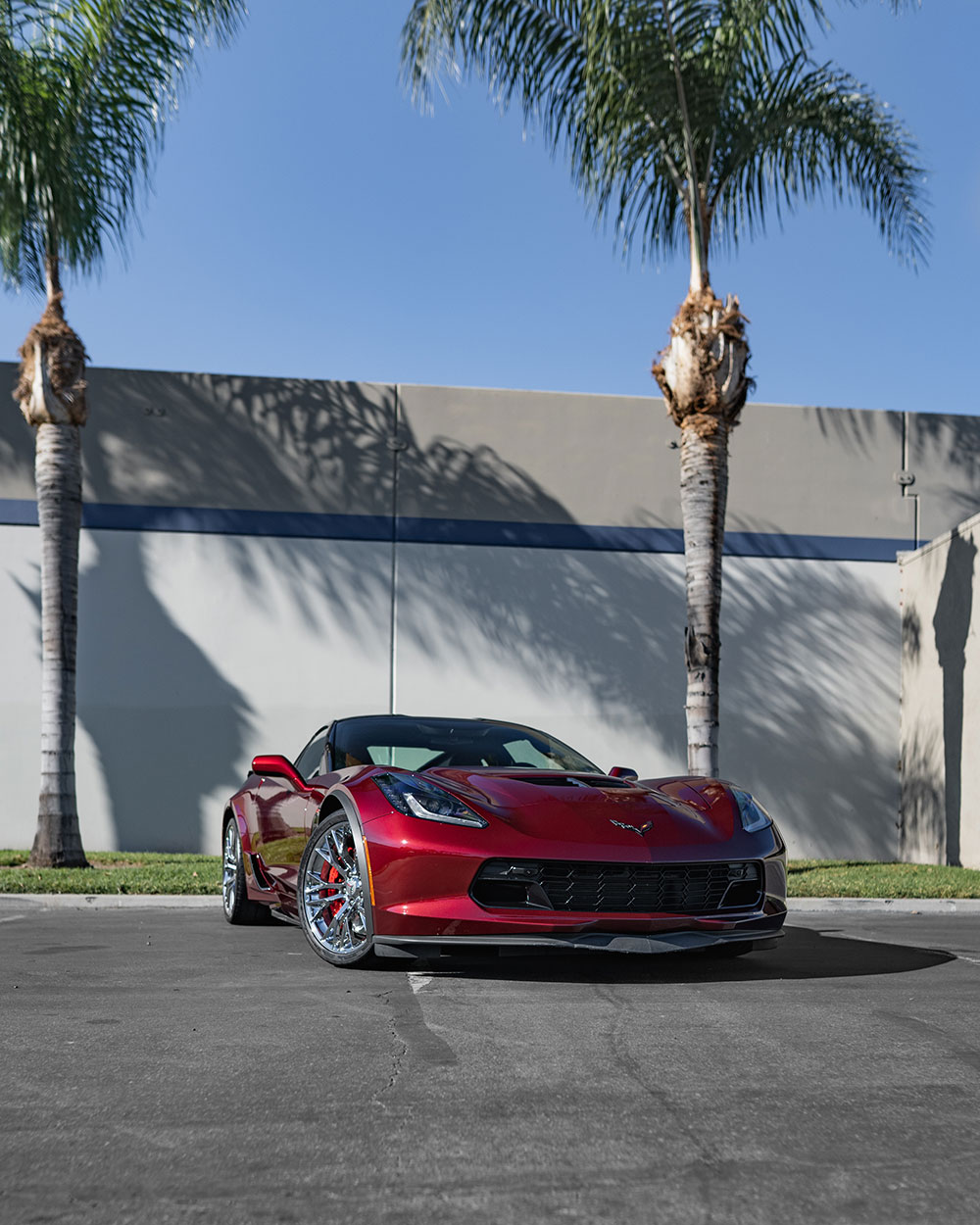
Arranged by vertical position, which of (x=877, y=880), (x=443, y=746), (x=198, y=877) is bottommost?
(x=877, y=880)

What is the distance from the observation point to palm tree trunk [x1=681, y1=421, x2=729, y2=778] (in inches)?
508

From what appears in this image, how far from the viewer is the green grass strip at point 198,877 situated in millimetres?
10422

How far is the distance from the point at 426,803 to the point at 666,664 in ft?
36.6

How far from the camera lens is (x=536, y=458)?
54.6 feet

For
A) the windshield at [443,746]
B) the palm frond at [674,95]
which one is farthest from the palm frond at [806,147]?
the windshield at [443,746]

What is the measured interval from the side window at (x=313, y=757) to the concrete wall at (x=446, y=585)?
830 cm

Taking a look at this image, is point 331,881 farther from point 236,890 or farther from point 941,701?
point 941,701

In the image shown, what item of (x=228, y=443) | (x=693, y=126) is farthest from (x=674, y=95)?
(x=228, y=443)

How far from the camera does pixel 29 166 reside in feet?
41.9

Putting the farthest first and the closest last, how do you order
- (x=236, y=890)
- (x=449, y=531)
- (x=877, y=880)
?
(x=449, y=531) → (x=877, y=880) → (x=236, y=890)

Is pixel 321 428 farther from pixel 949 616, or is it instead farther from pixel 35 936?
pixel 35 936

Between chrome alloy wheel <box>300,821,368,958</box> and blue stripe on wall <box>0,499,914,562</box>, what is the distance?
33.6ft

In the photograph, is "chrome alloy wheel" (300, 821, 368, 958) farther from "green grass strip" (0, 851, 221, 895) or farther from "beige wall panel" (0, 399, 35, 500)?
"beige wall panel" (0, 399, 35, 500)

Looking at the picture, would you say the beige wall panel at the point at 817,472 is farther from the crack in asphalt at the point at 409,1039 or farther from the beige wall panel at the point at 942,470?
the crack in asphalt at the point at 409,1039
